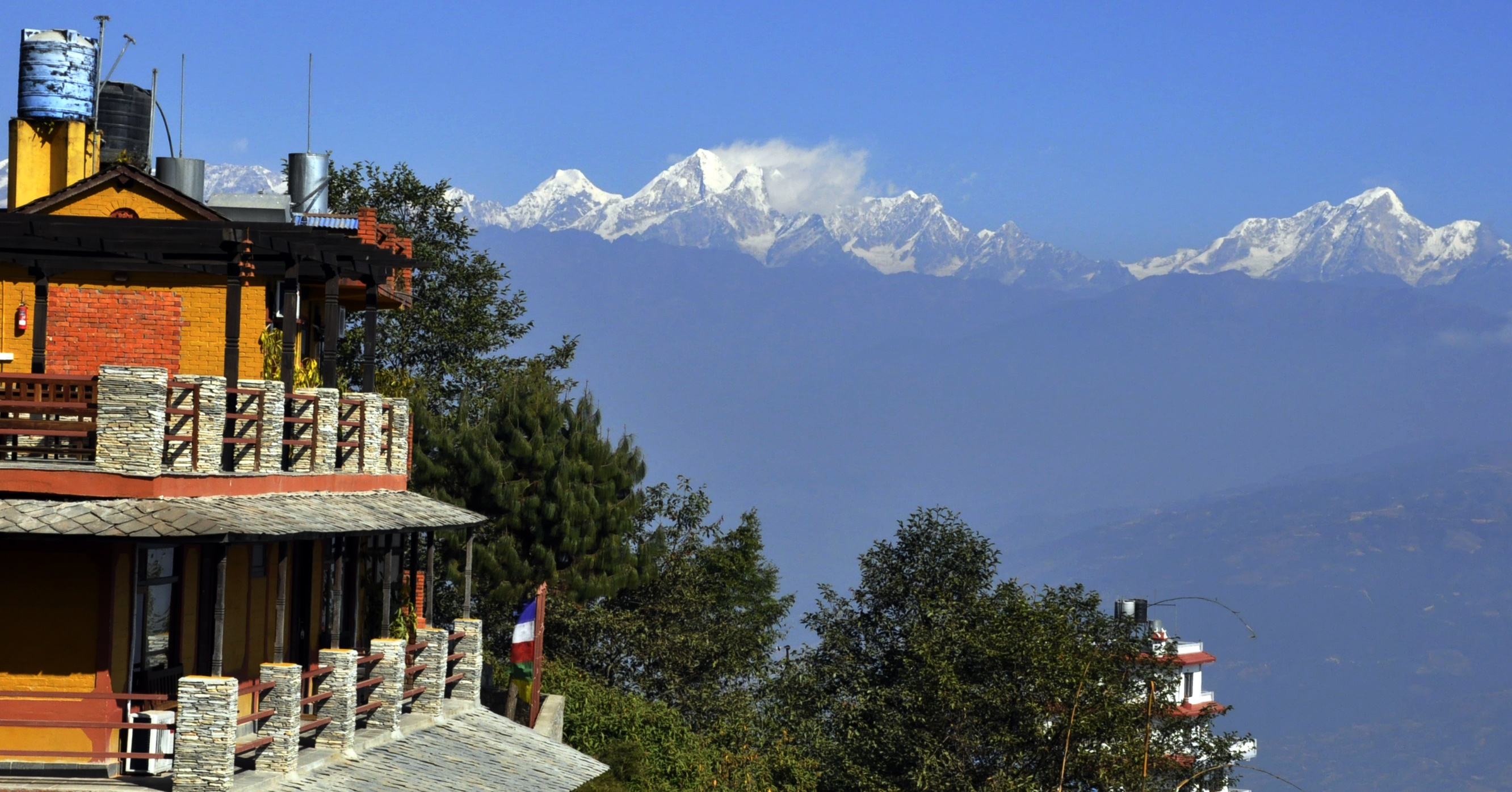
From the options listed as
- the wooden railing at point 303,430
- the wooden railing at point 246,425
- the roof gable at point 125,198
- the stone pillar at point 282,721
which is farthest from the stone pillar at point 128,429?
the roof gable at point 125,198

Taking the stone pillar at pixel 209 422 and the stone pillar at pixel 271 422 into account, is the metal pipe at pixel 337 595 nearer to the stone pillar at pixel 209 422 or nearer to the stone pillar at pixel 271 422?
the stone pillar at pixel 271 422

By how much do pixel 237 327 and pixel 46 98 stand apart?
429 inches

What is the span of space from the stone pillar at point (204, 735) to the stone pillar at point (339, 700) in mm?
3875

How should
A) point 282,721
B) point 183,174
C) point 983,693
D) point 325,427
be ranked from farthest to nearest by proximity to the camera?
point 983,693
point 183,174
point 325,427
point 282,721

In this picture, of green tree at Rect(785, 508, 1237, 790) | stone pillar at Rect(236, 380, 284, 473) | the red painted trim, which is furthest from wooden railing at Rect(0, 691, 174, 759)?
green tree at Rect(785, 508, 1237, 790)

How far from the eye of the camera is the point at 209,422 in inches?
866

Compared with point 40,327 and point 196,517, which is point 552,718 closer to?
point 40,327

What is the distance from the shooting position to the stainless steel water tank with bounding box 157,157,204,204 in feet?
113

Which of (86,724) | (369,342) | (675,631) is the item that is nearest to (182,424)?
(86,724)

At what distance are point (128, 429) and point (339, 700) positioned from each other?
5906 mm

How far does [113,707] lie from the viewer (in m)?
21.8

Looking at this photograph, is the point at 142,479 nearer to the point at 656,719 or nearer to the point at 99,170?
the point at 99,170

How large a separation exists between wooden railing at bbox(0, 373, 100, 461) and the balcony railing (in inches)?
0.6

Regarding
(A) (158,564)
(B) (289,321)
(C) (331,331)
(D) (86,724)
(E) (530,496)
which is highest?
(B) (289,321)
